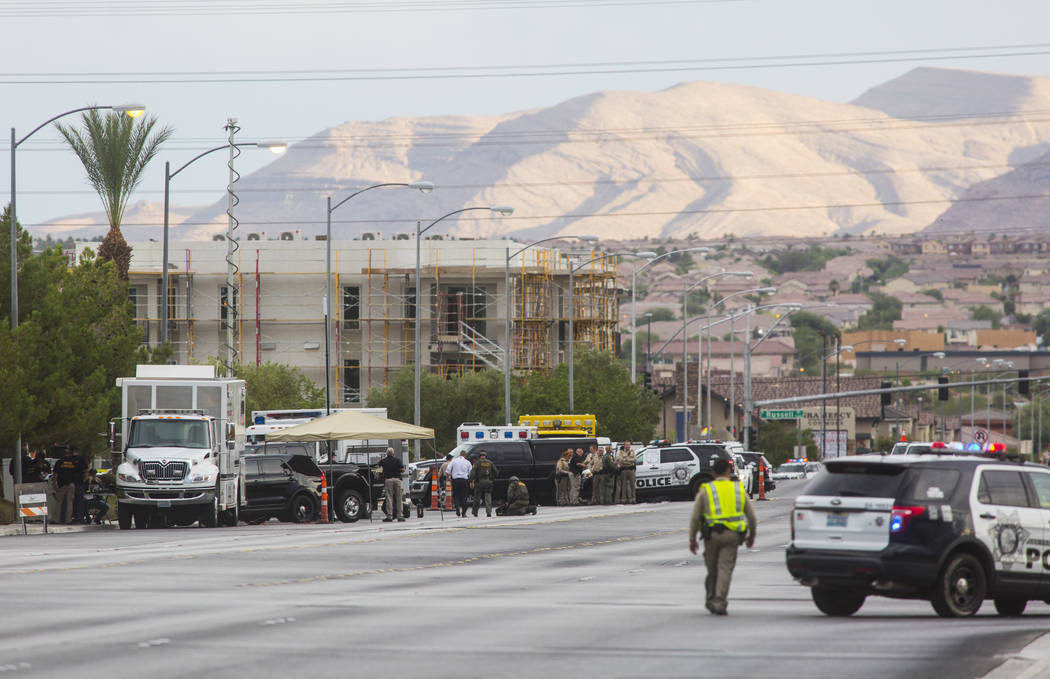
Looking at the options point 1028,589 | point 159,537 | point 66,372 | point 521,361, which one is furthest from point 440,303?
point 1028,589

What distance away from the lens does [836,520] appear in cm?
1716

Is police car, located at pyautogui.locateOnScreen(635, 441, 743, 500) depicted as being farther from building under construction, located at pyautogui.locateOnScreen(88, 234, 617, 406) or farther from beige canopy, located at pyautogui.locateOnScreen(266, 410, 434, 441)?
building under construction, located at pyautogui.locateOnScreen(88, 234, 617, 406)

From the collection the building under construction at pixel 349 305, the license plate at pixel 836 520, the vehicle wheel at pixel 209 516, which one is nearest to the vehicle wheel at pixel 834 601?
the license plate at pixel 836 520

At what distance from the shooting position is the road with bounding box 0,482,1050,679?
1325cm

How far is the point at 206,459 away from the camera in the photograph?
1400 inches

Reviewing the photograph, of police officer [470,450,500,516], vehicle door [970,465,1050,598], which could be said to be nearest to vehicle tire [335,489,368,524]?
police officer [470,450,500,516]

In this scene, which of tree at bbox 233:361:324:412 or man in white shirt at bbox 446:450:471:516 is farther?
tree at bbox 233:361:324:412

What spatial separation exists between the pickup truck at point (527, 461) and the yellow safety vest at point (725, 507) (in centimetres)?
2760

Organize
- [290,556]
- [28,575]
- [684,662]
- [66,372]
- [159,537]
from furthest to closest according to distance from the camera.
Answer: [66,372]
[159,537]
[290,556]
[28,575]
[684,662]

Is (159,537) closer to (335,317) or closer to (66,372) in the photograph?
(66,372)

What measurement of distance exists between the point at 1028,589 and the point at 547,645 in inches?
241

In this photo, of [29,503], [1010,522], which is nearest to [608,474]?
[29,503]

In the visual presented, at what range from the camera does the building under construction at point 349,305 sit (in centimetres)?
8781

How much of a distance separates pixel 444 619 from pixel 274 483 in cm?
2288
